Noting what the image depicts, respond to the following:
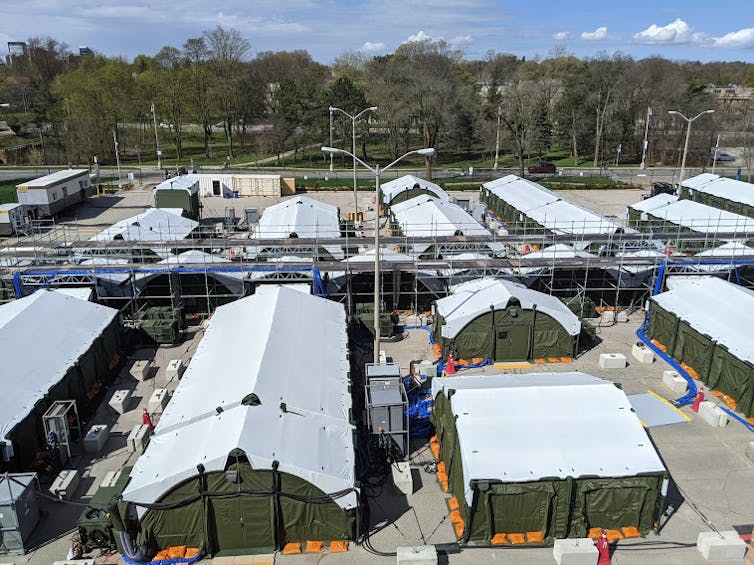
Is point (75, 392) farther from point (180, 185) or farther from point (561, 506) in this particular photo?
point (180, 185)

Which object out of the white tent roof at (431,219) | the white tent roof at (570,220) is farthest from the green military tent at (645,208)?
the white tent roof at (431,219)

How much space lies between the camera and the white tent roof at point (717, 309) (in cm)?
1939

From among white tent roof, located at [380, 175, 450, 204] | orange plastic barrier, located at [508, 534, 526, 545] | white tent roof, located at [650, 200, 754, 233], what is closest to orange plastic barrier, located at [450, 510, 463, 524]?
orange plastic barrier, located at [508, 534, 526, 545]

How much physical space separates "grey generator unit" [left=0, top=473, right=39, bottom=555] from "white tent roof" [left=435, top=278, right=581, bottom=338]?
13.6m

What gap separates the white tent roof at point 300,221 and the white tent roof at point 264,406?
39.3 ft

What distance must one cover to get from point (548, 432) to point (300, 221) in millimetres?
22720

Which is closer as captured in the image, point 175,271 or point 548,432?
point 548,432

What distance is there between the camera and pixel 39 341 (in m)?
18.7

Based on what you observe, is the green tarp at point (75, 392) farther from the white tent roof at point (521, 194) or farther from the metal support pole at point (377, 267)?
the white tent roof at point (521, 194)

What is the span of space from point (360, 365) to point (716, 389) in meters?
12.1

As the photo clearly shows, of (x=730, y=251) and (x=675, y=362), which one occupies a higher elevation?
(x=730, y=251)

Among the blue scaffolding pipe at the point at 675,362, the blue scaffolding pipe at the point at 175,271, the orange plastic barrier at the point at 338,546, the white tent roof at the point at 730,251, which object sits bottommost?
the orange plastic barrier at the point at 338,546

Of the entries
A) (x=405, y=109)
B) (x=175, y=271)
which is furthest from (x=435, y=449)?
(x=405, y=109)

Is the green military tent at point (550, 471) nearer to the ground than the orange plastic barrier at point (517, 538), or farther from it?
farther from it
